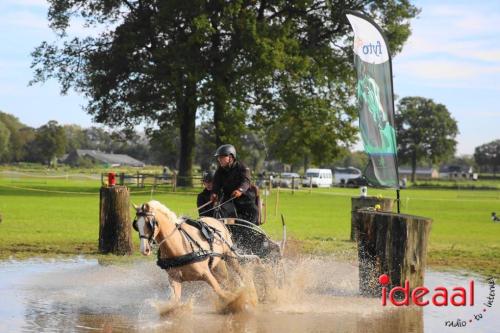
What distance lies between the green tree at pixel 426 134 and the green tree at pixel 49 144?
63135 millimetres

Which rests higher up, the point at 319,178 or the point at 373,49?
the point at 373,49

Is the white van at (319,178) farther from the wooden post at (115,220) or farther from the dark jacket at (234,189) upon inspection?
the dark jacket at (234,189)

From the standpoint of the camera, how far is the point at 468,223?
2841cm

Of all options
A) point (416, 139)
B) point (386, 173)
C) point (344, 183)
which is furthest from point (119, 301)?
point (416, 139)

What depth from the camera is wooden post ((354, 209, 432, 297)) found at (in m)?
11.5

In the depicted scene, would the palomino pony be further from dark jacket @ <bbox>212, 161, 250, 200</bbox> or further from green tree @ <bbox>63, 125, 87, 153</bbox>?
green tree @ <bbox>63, 125, 87, 153</bbox>

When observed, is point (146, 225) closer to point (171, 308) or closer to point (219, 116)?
point (171, 308)

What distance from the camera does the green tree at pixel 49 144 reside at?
447ft

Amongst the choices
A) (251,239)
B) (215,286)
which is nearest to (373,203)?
(251,239)

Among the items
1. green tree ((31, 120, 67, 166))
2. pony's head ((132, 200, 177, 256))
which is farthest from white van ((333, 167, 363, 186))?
pony's head ((132, 200, 177, 256))

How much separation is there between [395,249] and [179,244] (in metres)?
3.61

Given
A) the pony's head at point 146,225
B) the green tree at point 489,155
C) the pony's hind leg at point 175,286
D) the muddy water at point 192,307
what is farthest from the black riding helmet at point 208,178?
the green tree at point 489,155

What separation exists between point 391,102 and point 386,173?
1250mm

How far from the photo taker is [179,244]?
387 inches
